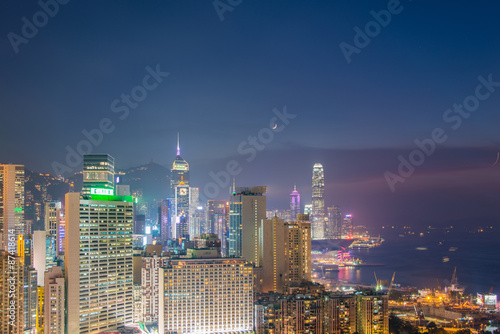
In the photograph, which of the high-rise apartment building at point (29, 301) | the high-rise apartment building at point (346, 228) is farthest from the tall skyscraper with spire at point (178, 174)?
the high-rise apartment building at point (29, 301)

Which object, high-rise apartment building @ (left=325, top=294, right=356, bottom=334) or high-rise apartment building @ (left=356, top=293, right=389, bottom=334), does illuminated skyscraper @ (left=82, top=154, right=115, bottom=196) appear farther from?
high-rise apartment building @ (left=356, top=293, right=389, bottom=334)

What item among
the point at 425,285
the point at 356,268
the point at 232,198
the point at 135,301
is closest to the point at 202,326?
the point at 135,301

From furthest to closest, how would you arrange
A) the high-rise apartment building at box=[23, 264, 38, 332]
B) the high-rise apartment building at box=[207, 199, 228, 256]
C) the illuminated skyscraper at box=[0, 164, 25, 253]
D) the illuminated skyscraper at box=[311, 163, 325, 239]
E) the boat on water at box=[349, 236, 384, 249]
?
the boat on water at box=[349, 236, 384, 249]
the illuminated skyscraper at box=[311, 163, 325, 239]
the high-rise apartment building at box=[207, 199, 228, 256]
the illuminated skyscraper at box=[0, 164, 25, 253]
the high-rise apartment building at box=[23, 264, 38, 332]

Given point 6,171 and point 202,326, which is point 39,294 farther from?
point 6,171

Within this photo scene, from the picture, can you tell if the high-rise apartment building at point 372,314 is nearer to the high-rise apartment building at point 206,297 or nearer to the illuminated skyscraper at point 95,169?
the high-rise apartment building at point 206,297

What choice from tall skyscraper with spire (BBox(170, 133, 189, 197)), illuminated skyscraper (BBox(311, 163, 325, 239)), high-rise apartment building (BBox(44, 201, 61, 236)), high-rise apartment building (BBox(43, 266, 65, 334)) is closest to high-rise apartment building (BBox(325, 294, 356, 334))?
high-rise apartment building (BBox(43, 266, 65, 334))

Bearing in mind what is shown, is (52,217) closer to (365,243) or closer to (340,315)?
(340,315)
